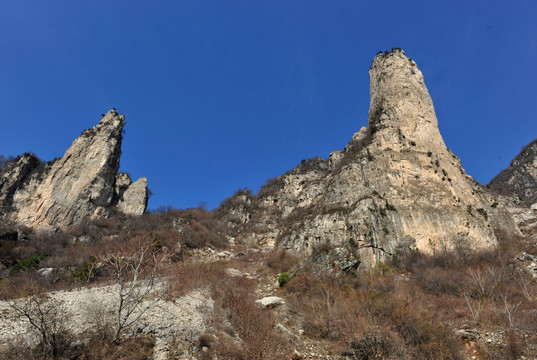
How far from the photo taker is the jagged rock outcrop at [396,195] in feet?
89.0

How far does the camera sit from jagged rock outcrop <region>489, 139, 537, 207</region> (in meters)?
58.6

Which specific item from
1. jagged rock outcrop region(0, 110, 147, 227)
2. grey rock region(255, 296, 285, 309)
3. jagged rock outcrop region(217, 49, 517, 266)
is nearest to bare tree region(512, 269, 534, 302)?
jagged rock outcrop region(217, 49, 517, 266)

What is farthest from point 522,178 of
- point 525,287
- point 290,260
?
point 290,260

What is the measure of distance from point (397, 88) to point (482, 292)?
103 feet

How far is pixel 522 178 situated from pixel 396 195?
55.2 metres

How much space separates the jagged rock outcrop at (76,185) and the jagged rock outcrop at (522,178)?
76197mm

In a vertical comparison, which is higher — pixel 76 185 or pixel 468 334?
pixel 76 185

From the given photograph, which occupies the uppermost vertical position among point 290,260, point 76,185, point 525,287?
point 76,185

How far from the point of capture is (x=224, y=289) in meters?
16.0

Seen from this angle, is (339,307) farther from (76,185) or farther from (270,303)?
(76,185)

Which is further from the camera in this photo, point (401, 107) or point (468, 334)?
point (401, 107)

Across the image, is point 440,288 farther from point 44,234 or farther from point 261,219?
point 44,234

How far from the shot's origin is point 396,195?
30.2 meters

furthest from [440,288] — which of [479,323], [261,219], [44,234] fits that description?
[44,234]
